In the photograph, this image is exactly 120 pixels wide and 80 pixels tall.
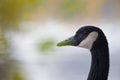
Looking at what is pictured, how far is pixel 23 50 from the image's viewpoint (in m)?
1.64

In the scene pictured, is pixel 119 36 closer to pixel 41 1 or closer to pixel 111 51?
pixel 111 51

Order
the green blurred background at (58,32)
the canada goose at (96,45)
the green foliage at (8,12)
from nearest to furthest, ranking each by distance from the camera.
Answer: the green foliage at (8,12)
the canada goose at (96,45)
the green blurred background at (58,32)

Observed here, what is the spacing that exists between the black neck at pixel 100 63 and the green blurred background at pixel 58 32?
24cm

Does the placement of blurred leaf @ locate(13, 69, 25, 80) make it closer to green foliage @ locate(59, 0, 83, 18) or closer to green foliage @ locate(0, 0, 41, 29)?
green foliage @ locate(0, 0, 41, 29)

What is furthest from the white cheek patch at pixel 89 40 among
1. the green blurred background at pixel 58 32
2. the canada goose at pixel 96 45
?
the green blurred background at pixel 58 32

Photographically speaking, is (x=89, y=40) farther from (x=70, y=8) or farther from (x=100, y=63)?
(x=70, y=8)

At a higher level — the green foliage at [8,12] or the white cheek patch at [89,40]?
the green foliage at [8,12]

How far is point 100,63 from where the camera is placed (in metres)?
1.39

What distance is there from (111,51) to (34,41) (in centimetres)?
37

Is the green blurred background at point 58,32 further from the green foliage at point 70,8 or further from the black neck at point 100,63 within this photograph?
the black neck at point 100,63

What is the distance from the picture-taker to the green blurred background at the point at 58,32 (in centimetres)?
161

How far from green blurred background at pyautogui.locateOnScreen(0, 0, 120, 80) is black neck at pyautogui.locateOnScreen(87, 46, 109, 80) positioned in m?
0.24

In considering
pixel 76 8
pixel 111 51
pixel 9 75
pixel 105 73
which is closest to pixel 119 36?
pixel 111 51

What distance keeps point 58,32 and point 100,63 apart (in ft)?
1.07
